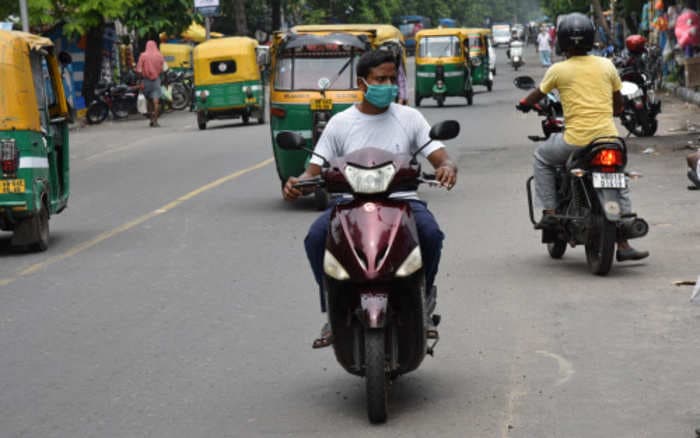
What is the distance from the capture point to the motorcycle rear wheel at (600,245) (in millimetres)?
9680

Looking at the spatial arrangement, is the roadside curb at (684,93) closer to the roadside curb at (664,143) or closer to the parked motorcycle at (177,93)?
the roadside curb at (664,143)

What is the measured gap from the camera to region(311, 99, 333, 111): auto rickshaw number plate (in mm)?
15812

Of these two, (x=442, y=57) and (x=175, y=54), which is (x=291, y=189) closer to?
(x=442, y=57)

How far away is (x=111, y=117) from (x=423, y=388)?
33.5m

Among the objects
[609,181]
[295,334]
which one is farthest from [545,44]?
[295,334]

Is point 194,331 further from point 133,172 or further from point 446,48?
point 446,48

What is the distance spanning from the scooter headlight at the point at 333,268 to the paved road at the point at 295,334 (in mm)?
647

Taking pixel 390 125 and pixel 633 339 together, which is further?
pixel 633 339

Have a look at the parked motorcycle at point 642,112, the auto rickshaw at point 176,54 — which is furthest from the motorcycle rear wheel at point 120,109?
the parked motorcycle at point 642,112

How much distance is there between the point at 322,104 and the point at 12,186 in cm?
434

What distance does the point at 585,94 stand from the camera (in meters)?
10.2

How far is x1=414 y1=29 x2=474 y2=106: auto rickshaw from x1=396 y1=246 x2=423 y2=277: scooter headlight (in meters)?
32.1

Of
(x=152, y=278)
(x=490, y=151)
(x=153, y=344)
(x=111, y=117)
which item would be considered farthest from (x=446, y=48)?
(x=153, y=344)

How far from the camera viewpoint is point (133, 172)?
2162 centimetres
